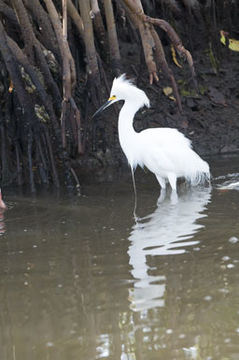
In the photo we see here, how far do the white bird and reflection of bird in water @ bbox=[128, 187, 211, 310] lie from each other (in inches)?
23.6

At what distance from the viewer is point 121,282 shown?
3938mm

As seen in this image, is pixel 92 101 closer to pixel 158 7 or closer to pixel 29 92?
pixel 29 92

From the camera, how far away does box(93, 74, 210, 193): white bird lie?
7496 millimetres

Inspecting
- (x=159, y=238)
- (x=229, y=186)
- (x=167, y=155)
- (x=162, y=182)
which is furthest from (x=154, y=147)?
(x=159, y=238)

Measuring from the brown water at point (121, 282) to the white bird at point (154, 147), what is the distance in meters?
1.10

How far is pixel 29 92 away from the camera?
7426mm

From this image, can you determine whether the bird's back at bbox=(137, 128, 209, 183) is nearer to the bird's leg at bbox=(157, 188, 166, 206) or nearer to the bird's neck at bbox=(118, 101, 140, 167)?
the bird's neck at bbox=(118, 101, 140, 167)

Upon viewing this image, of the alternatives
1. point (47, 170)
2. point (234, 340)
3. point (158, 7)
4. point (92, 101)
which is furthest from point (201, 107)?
point (234, 340)

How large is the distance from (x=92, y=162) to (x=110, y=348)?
233 inches

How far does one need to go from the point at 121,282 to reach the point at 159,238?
3.56ft

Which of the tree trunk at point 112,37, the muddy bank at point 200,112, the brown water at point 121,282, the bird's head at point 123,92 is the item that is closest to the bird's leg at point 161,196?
the brown water at point 121,282

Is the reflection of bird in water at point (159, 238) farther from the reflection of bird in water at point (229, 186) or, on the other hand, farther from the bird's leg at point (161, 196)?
the reflection of bird in water at point (229, 186)

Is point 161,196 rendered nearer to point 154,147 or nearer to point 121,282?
point 154,147

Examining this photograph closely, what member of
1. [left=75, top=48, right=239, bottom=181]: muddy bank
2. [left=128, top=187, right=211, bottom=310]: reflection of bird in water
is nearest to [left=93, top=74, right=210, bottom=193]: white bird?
[left=128, top=187, right=211, bottom=310]: reflection of bird in water
